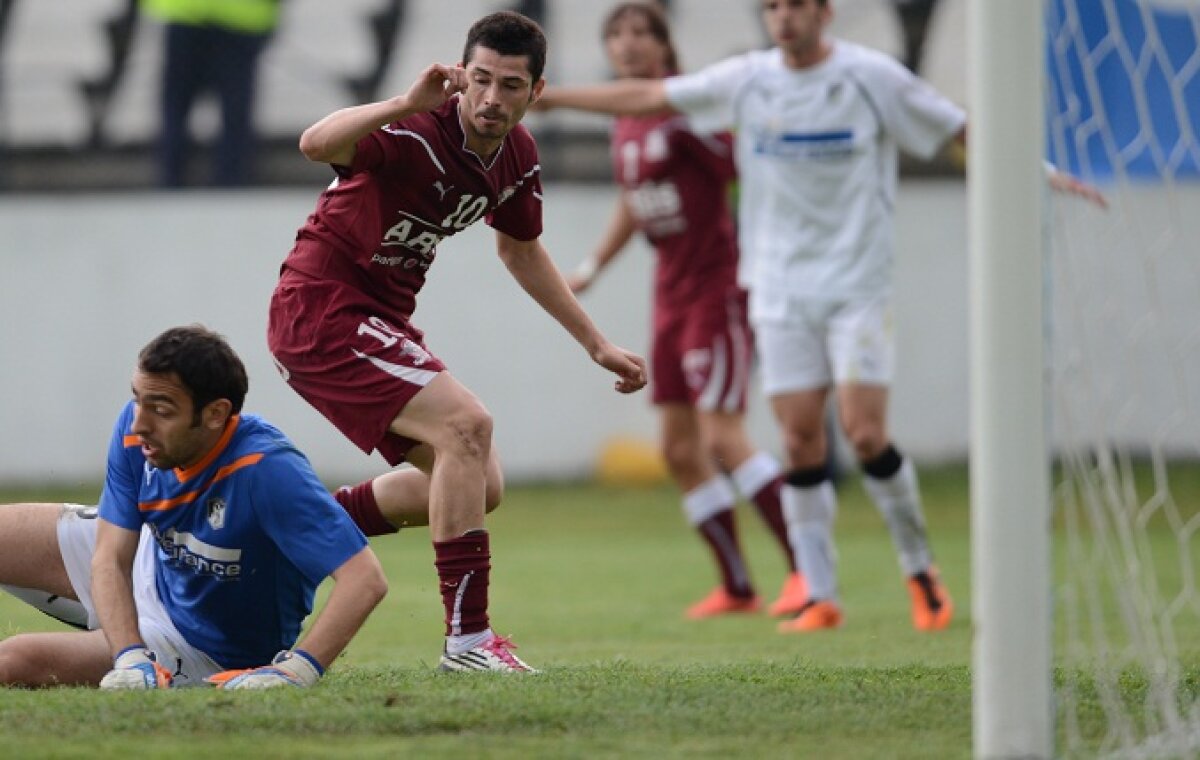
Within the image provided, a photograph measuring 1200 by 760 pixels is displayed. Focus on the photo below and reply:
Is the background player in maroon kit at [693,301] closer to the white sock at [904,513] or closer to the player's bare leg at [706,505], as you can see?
the player's bare leg at [706,505]

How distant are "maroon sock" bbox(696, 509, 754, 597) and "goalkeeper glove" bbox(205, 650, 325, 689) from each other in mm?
4210

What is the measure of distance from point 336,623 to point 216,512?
415 millimetres

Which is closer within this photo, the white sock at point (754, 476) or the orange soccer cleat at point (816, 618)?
the orange soccer cleat at point (816, 618)

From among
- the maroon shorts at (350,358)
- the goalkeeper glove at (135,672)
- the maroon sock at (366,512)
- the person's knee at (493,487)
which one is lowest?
the goalkeeper glove at (135,672)

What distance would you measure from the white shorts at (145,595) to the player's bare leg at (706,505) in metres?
3.67

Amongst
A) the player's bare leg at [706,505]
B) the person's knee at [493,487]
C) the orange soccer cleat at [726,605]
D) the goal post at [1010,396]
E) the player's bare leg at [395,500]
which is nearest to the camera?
the goal post at [1010,396]

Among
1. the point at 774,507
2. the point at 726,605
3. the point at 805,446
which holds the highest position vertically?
the point at 805,446

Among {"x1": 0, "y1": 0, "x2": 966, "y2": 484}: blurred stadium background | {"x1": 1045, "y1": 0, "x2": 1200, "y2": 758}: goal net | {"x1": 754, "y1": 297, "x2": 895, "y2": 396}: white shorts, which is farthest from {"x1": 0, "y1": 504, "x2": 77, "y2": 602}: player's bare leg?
{"x1": 0, "y1": 0, "x2": 966, "y2": 484}: blurred stadium background

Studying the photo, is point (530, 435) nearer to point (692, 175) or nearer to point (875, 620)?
point (692, 175)

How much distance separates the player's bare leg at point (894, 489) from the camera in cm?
776

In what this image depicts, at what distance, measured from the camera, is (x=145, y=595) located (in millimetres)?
4918

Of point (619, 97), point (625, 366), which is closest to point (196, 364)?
point (625, 366)

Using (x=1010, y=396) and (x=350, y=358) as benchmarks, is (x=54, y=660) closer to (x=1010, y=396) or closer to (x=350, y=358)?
(x=350, y=358)

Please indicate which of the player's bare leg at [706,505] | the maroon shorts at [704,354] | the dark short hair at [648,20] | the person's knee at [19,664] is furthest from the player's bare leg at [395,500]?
the dark short hair at [648,20]
